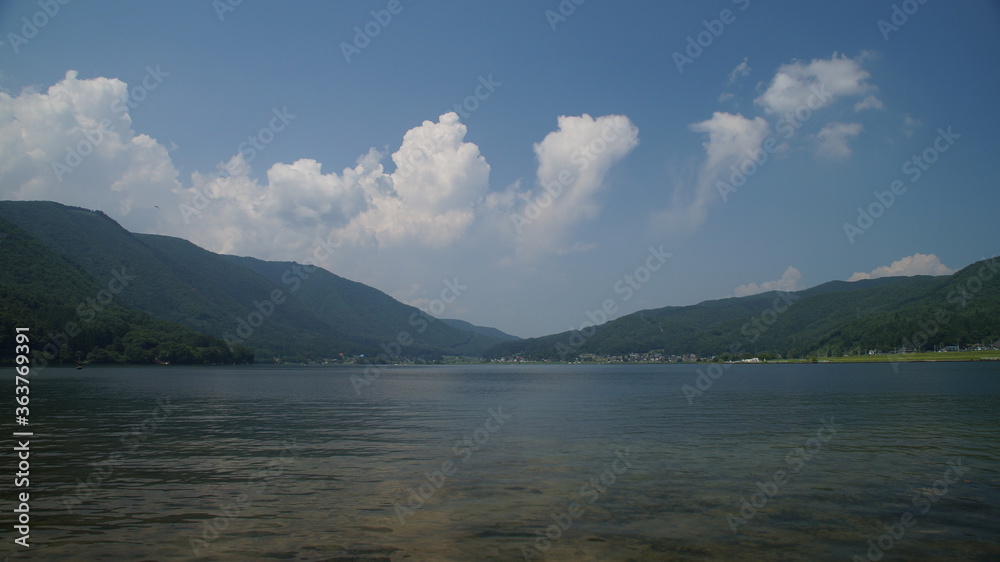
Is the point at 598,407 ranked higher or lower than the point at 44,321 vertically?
lower

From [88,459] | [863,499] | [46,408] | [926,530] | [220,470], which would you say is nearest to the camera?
[926,530]

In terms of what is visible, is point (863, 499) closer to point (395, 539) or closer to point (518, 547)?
point (518, 547)

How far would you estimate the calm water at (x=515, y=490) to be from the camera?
1407 centimetres

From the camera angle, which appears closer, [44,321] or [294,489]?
[294,489]

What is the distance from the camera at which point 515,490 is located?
20.0 meters

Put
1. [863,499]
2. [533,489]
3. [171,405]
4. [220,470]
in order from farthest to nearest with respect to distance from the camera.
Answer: [171,405] → [220,470] → [533,489] → [863,499]

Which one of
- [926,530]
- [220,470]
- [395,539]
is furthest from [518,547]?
[220,470]

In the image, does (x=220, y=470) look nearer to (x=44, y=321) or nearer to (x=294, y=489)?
(x=294, y=489)

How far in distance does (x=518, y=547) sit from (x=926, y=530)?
37.8ft

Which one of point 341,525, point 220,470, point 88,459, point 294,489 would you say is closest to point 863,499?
point 341,525

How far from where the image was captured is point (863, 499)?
736 inches

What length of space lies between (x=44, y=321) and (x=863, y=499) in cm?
21286

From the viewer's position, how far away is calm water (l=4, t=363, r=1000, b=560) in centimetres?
1407

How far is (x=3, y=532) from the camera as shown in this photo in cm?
1477
